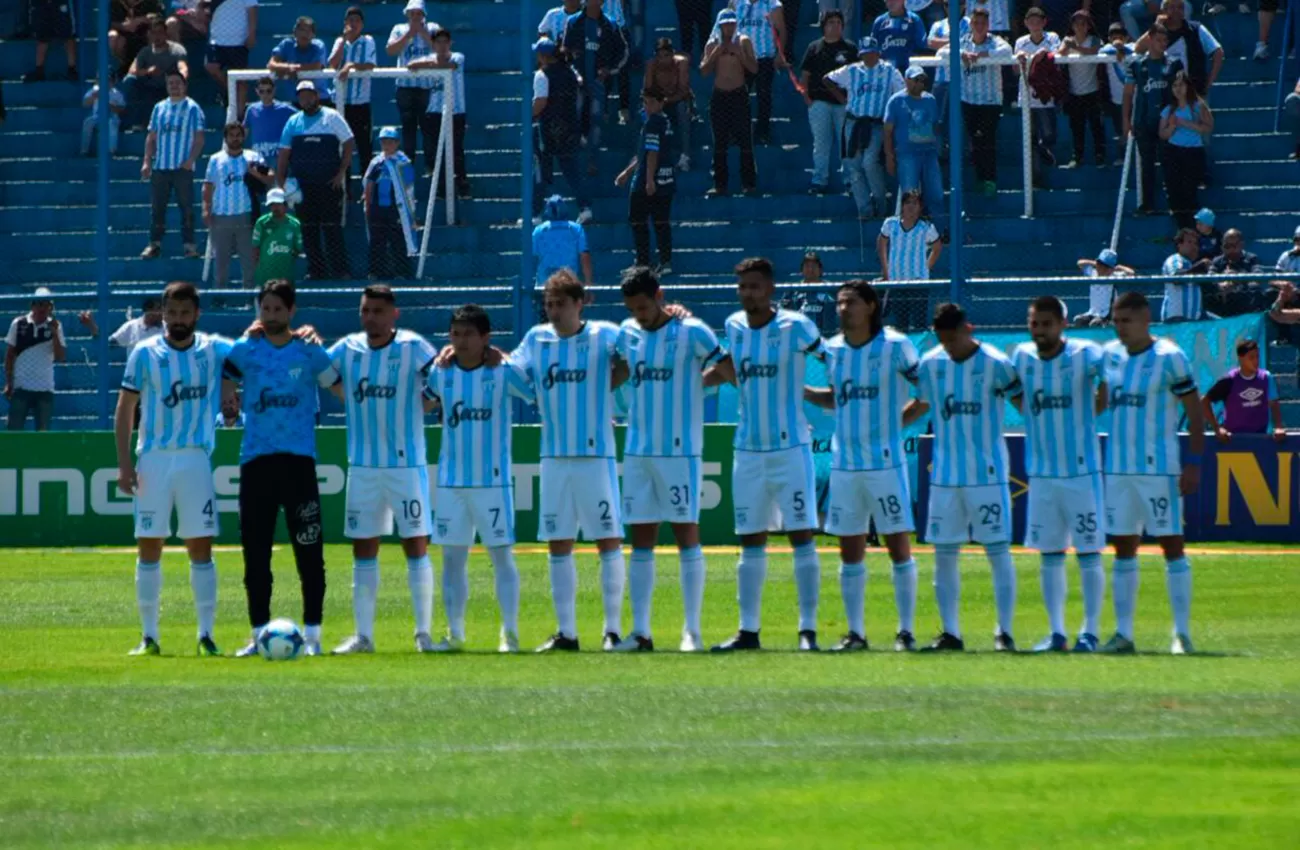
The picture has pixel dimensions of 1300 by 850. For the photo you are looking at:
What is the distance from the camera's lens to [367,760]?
981 cm

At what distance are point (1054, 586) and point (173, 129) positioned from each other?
15.2 metres

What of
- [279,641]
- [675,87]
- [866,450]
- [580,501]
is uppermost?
[675,87]

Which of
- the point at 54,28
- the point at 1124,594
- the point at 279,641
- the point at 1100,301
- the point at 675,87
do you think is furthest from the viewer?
the point at 54,28

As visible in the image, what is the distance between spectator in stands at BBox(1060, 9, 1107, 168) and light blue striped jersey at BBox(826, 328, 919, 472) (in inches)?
441

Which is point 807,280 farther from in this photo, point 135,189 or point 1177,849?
point 1177,849

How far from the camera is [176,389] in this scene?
14.0 metres

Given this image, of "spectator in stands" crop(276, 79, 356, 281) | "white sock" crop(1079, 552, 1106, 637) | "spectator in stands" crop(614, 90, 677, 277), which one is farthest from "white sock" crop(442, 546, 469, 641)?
"spectator in stands" crop(614, 90, 677, 277)

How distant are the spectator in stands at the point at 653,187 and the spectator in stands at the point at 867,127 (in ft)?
6.40

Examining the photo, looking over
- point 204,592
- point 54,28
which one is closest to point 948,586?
point 204,592

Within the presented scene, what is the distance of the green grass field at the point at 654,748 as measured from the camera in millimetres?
8430

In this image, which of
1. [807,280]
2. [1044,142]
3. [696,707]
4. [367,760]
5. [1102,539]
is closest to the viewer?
[367,760]

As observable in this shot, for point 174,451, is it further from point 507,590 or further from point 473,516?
point 507,590

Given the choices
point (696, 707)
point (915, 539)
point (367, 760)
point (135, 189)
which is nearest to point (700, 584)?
point (696, 707)

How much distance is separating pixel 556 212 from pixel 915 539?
504 centimetres
